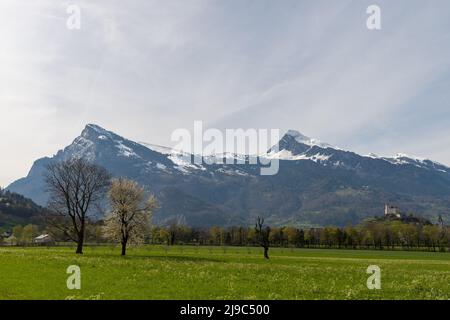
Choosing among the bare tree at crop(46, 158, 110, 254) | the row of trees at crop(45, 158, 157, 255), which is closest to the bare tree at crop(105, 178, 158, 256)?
the row of trees at crop(45, 158, 157, 255)

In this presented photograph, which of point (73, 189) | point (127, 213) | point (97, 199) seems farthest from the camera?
point (73, 189)

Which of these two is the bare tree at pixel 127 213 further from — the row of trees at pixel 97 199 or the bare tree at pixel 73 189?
the bare tree at pixel 73 189

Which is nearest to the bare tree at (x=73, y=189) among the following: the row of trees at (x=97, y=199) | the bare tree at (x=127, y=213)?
the row of trees at (x=97, y=199)

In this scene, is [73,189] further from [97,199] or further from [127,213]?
[127,213]

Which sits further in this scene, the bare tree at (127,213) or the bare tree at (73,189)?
the bare tree at (73,189)

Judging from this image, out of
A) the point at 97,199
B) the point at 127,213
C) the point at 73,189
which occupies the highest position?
the point at 73,189

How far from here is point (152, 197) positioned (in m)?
87.2

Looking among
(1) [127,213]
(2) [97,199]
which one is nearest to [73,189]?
(2) [97,199]

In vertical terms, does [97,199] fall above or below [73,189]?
Answer: below

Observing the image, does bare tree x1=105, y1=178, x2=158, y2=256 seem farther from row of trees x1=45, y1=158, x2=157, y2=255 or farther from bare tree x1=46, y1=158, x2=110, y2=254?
bare tree x1=46, y1=158, x2=110, y2=254

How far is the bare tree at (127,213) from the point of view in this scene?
81812 mm

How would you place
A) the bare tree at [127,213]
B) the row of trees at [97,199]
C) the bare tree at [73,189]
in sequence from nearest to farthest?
1. the bare tree at [127,213]
2. the row of trees at [97,199]
3. the bare tree at [73,189]

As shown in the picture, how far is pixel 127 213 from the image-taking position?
82188mm
